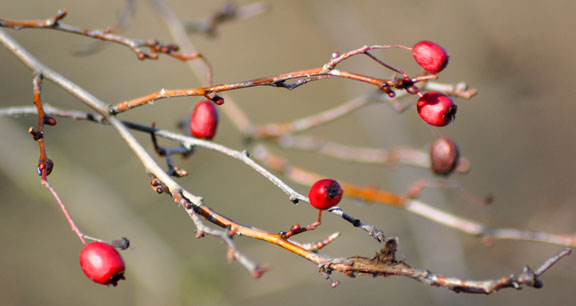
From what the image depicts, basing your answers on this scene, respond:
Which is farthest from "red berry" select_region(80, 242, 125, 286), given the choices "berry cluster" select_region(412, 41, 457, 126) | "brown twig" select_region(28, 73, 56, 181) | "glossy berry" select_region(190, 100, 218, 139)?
"berry cluster" select_region(412, 41, 457, 126)

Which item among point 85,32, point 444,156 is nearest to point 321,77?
point 85,32

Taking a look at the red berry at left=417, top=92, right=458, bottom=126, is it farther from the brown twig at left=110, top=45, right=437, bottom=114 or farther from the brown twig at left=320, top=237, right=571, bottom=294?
the brown twig at left=320, top=237, right=571, bottom=294

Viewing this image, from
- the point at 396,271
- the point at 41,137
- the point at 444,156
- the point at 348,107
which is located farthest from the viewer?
the point at 348,107

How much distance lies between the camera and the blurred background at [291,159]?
371cm

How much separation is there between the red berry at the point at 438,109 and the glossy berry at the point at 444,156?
0.87m

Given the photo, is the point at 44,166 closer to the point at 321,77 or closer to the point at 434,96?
the point at 321,77

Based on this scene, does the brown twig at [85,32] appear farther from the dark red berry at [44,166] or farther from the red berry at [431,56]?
the red berry at [431,56]

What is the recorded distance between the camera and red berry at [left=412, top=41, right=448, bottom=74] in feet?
4.48

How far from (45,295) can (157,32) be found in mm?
3598

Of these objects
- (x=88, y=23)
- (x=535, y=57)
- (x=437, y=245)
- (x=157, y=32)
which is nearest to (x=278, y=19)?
(x=157, y=32)

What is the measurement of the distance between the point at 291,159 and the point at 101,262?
5.70 m

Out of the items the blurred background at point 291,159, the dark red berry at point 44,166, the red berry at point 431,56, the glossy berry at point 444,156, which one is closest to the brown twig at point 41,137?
the dark red berry at point 44,166

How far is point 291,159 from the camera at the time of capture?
278 inches

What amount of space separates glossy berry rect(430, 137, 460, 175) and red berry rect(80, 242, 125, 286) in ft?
4.93
